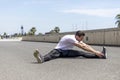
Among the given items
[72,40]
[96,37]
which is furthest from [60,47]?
[96,37]

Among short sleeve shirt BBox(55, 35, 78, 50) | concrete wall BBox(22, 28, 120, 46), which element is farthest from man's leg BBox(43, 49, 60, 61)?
concrete wall BBox(22, 28, 120, 46)

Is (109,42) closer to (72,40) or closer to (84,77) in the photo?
(72,40)

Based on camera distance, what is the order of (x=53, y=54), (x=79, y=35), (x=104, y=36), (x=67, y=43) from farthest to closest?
(x=104, y=36) < (x=67, y=43) < (x=79, y=35) < (x=53, y=54)

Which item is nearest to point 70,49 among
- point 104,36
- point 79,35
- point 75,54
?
point 75,54

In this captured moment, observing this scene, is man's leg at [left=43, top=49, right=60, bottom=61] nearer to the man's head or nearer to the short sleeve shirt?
the short sleeve shirt

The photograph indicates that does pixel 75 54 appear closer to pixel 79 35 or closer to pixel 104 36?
pixel 79 35

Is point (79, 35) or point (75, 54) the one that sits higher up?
point (79, 35)

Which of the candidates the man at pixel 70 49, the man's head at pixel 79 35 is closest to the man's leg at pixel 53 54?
the man at pixel 70 49

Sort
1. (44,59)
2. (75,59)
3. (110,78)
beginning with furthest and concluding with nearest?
(75,59) → (44,59) → (110,78)

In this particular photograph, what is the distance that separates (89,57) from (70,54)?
75 centimetres

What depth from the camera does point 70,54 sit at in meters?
15.2

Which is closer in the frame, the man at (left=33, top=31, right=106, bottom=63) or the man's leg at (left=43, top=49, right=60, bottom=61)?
the man's leg at (left=43, top=49, right=60, bottom=61)

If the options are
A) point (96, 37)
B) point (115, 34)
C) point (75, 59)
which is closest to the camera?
point (75, 59)

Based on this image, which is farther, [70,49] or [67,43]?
[70,49]
